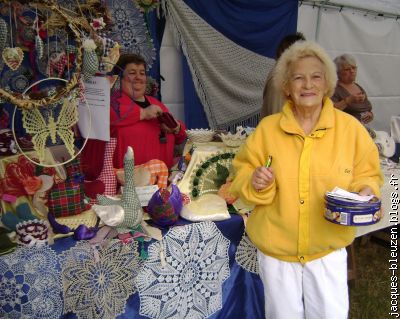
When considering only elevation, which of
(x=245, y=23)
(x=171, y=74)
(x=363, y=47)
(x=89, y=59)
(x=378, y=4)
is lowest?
(x=171, y=74)

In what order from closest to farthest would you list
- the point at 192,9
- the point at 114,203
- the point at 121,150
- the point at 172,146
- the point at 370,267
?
the point at 114,203 < the point at 121,150 < the point at 172,146 < the point at 370,267 < the point at 192,9

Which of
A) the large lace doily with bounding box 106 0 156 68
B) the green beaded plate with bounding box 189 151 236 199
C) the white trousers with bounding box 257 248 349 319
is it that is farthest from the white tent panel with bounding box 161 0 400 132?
the white trousers with bounding box 257 248 349 319

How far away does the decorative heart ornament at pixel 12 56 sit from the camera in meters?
0.97

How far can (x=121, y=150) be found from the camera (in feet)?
4.80

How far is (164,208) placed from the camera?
1178mm

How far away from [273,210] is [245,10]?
199 centimetres

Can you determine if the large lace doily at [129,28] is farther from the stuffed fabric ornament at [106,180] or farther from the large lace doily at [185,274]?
the large lace doily at [185,274]

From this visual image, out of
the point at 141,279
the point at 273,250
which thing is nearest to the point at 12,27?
the point at 141,279

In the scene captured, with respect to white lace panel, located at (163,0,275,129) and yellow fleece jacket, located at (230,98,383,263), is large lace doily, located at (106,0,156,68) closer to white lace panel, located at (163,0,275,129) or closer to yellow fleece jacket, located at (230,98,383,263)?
white lace panel, located at (163,0,275,129)

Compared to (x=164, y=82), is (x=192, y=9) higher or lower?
higher

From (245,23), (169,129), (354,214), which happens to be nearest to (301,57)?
(354,214)

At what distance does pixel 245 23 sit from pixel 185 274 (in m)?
2.02

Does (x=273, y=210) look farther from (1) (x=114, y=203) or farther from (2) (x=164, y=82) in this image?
(2) (x=164, y=82)

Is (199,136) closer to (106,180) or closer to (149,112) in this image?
(149,112)
